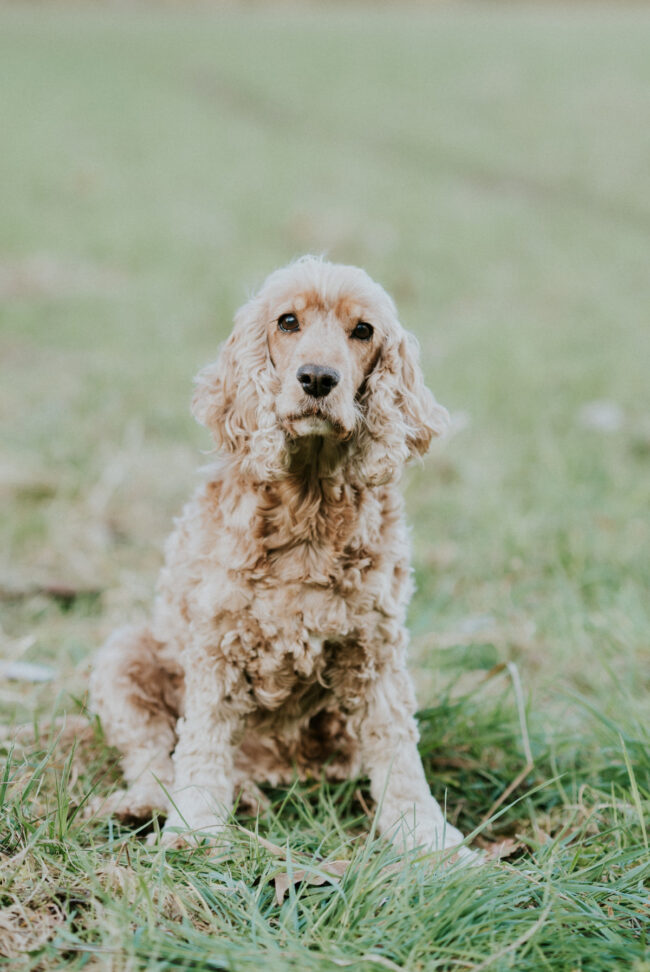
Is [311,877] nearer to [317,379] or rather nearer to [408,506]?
[317,379]

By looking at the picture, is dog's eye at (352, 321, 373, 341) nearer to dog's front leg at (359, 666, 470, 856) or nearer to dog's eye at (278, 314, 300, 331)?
dog's eye at (278, 314, 300, 331)

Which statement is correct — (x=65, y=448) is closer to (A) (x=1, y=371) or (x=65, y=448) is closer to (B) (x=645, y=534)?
(A) (x=1, y=371)

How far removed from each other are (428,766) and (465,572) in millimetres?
1349

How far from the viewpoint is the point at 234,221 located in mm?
10336

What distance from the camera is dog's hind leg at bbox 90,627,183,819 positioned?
94.1 inches

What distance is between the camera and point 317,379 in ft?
7.02

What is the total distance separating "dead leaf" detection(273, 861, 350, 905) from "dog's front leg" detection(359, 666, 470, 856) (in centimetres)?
30

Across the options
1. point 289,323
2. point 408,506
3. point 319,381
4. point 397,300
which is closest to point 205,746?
point 319,381

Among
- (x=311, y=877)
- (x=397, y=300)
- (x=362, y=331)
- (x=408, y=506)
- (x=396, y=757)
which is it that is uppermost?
(x=397, y=300)

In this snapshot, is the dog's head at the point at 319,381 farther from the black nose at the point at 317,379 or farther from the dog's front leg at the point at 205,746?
the dog's front leg at the point at 205,746

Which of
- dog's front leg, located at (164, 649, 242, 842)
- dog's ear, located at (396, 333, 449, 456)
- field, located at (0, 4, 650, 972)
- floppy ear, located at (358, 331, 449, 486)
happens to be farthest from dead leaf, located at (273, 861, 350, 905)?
dog's ear, located at (396, 333, 449, 456)

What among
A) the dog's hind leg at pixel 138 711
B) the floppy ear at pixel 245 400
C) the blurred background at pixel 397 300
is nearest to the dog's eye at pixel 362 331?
the floppy ear at pixel 245 400

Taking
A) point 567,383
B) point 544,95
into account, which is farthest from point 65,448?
point 544,95

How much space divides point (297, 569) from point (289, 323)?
64cm
